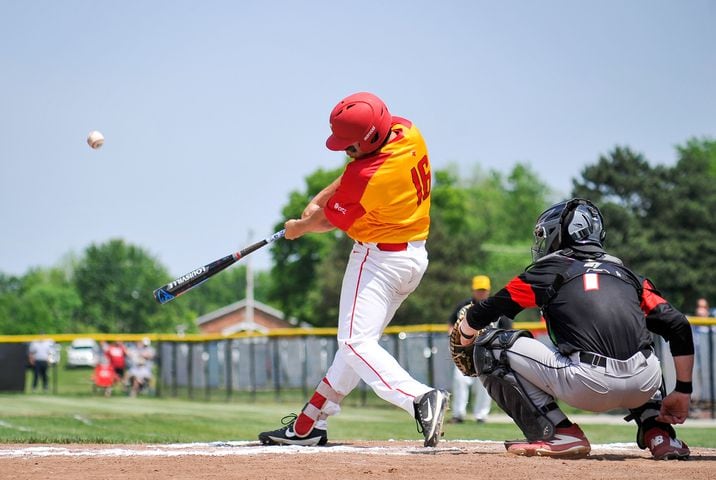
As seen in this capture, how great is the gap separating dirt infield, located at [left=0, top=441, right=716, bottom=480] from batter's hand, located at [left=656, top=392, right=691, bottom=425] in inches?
Answer: 10.7

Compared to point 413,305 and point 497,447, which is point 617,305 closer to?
point 497,447

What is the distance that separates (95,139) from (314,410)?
4086mm

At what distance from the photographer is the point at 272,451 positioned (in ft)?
21.6

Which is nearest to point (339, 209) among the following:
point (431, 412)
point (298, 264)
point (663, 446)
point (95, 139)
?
point (431, 412)

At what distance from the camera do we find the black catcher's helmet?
19.9ft

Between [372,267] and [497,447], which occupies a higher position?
[372,267]

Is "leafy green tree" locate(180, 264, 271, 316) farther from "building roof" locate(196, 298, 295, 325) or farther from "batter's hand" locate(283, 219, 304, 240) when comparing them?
"batter's hand" locate(283, 219, 304, 240)

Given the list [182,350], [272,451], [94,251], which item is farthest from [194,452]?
[94,251]

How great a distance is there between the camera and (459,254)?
62156mm

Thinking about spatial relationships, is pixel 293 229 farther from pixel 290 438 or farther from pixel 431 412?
pixel 431 412

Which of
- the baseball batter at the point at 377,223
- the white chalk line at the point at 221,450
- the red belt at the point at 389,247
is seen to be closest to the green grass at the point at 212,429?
the white chalk line at the point at 221,450

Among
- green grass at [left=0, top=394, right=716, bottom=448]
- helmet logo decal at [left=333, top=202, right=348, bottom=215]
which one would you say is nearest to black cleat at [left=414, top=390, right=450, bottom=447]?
helmet logo decal at [left=333, top=202, right=348, bottom=215]

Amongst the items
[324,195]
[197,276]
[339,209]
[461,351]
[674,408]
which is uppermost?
[324,195]

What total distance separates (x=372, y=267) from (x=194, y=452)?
5.38 ft
